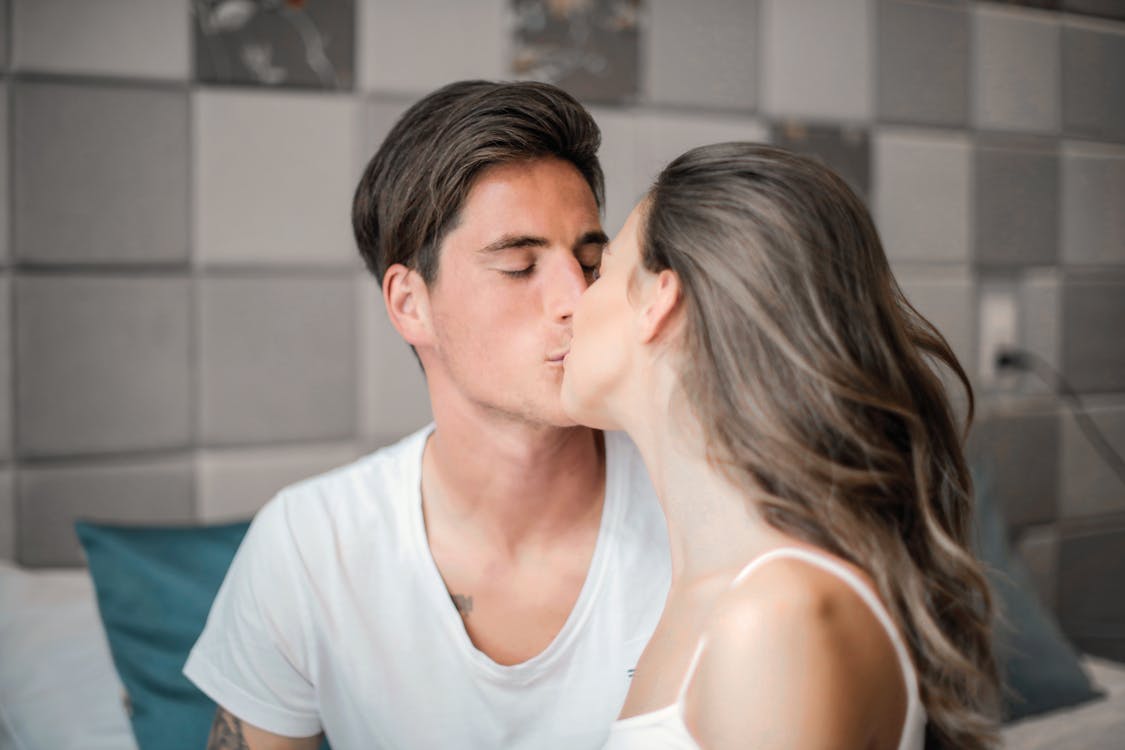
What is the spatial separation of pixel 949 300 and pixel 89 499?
1939mm

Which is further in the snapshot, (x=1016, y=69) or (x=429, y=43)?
(x=1016, y=69)

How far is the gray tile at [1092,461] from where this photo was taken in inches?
99.7

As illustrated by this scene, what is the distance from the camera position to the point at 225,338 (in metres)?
1.70

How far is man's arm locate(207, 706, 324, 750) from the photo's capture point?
1.19 m

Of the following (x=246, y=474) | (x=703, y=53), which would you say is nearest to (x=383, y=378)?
(x=246, y=474)

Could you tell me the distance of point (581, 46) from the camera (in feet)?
6.38

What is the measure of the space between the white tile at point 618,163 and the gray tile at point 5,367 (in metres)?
1.09

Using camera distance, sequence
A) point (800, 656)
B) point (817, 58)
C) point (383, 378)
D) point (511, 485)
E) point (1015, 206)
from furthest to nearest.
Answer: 1. point (1015, 206)
2. point (817, 58)
3. point (383, 378)
4. point (511, 485)
5. point (800, 656)

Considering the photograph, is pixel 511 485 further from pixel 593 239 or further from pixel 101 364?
pixel 101 364

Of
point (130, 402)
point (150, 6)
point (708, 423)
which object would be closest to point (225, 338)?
point (130, 402)

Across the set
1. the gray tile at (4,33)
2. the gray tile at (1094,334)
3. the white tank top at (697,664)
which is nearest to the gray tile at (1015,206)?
the gray tile at (1094,334)

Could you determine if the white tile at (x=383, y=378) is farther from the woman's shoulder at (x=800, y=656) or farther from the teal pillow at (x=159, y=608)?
the woman's shoulder at (x=800, y=656)

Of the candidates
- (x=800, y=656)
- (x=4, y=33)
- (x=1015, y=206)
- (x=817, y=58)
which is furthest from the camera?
(x=1015, y=206)

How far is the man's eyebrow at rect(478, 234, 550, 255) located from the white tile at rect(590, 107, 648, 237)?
2.61ft
